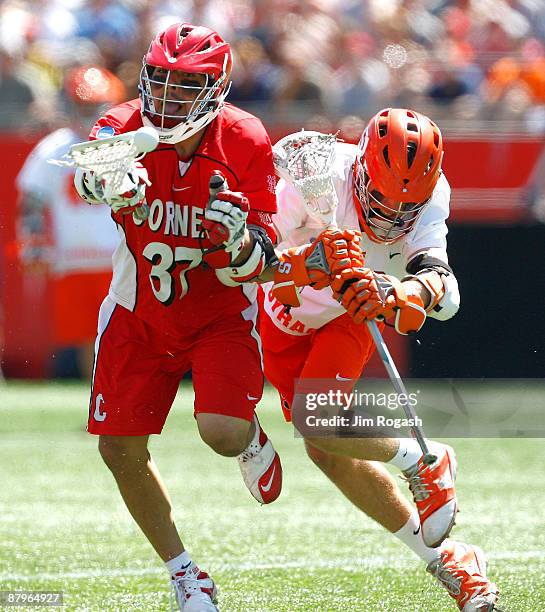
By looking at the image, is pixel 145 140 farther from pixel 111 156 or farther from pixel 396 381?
pixel 396 381

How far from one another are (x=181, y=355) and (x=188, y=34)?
1035mm

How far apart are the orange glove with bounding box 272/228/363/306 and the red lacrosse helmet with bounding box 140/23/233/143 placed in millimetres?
504

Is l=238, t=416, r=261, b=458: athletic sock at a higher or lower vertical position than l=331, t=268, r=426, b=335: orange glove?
lower

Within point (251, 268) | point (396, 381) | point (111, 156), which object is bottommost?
point (396, 381)

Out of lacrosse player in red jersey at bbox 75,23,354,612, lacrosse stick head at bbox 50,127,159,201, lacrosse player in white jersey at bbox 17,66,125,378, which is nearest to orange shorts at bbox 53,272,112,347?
lacrosse player in white jersey at bbox 17,66,125,378

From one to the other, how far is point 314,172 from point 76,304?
5.56 metres

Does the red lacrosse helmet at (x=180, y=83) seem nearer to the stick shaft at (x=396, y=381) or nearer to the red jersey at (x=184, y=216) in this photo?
the red jersey at (x=184, y=216)

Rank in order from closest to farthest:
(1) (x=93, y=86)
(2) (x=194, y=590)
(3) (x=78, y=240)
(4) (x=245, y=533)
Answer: (2) (x=194, y=590), (4) (x=245, y=533), (1) (x=93, y=86), (3) (x=78, y=240)

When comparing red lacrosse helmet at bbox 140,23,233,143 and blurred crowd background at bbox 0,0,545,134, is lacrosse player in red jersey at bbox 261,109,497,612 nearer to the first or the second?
red lacrosse helmet at bbox 140,23,233,143

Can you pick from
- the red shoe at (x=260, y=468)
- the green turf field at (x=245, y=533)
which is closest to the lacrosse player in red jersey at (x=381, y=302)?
the red shoe at (x=260, y=468)

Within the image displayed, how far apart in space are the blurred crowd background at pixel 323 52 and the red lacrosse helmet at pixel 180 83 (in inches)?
210

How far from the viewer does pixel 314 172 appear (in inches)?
159

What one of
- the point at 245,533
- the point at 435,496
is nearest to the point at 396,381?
the point at 435,496

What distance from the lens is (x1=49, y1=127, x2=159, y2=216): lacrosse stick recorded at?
141 inches
